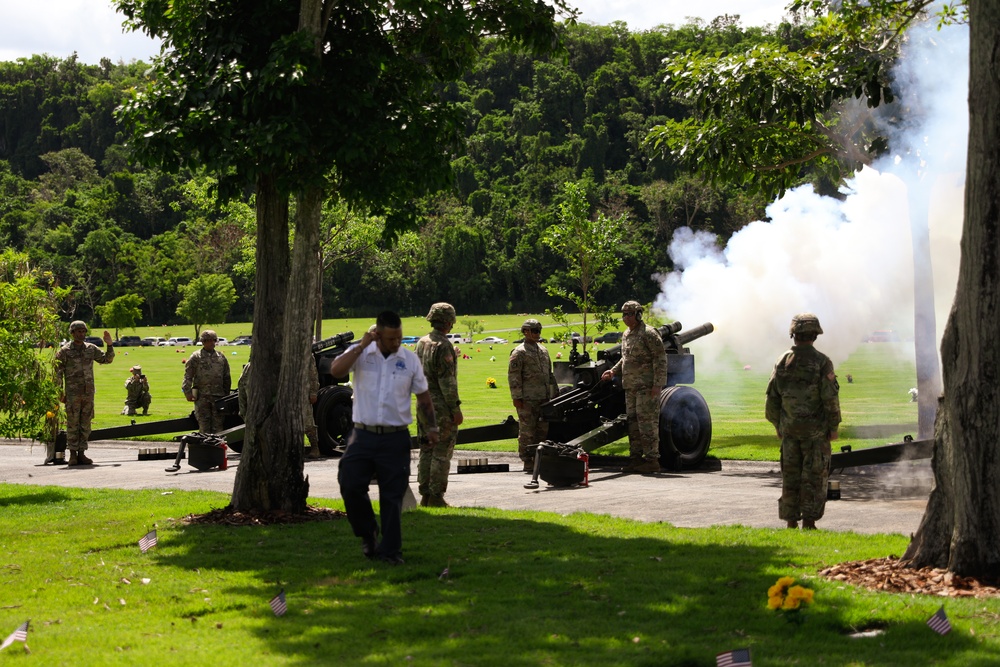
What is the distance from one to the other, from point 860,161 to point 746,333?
10801 mm

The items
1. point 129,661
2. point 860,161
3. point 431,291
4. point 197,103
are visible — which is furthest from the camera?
point 431,291

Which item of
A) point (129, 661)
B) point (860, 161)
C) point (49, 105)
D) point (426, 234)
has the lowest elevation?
point (129, 661)

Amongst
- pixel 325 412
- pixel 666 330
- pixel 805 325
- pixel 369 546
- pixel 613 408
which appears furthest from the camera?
pixel 325 412

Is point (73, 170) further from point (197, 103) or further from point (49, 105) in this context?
point (197, 103)

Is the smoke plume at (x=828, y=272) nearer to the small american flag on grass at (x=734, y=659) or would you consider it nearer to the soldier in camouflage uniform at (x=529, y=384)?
the soldier in camouflage uniform at (x=529, y=384)

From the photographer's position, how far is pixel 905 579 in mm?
7676

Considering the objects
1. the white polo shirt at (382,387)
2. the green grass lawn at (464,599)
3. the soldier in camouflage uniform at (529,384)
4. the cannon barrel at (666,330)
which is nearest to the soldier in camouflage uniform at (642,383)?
the soldier in camouflage uniform at (529,384)

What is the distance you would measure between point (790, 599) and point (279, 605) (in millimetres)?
2859

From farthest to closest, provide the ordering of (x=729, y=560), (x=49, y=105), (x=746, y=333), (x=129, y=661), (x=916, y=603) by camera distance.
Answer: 1. (x=49, y=105)
2. (x=746, y=333)
3. (x=729, y=560)
4. (x=916, y=603)
5. (x=129, y=661)

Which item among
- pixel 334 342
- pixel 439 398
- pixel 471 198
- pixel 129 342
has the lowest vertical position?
pixel 439 398

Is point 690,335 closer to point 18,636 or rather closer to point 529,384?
point 529,384

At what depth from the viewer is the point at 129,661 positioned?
6.14 meters

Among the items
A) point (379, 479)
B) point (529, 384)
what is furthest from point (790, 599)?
point (529, 384)

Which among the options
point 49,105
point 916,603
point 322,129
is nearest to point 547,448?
point 322,129
